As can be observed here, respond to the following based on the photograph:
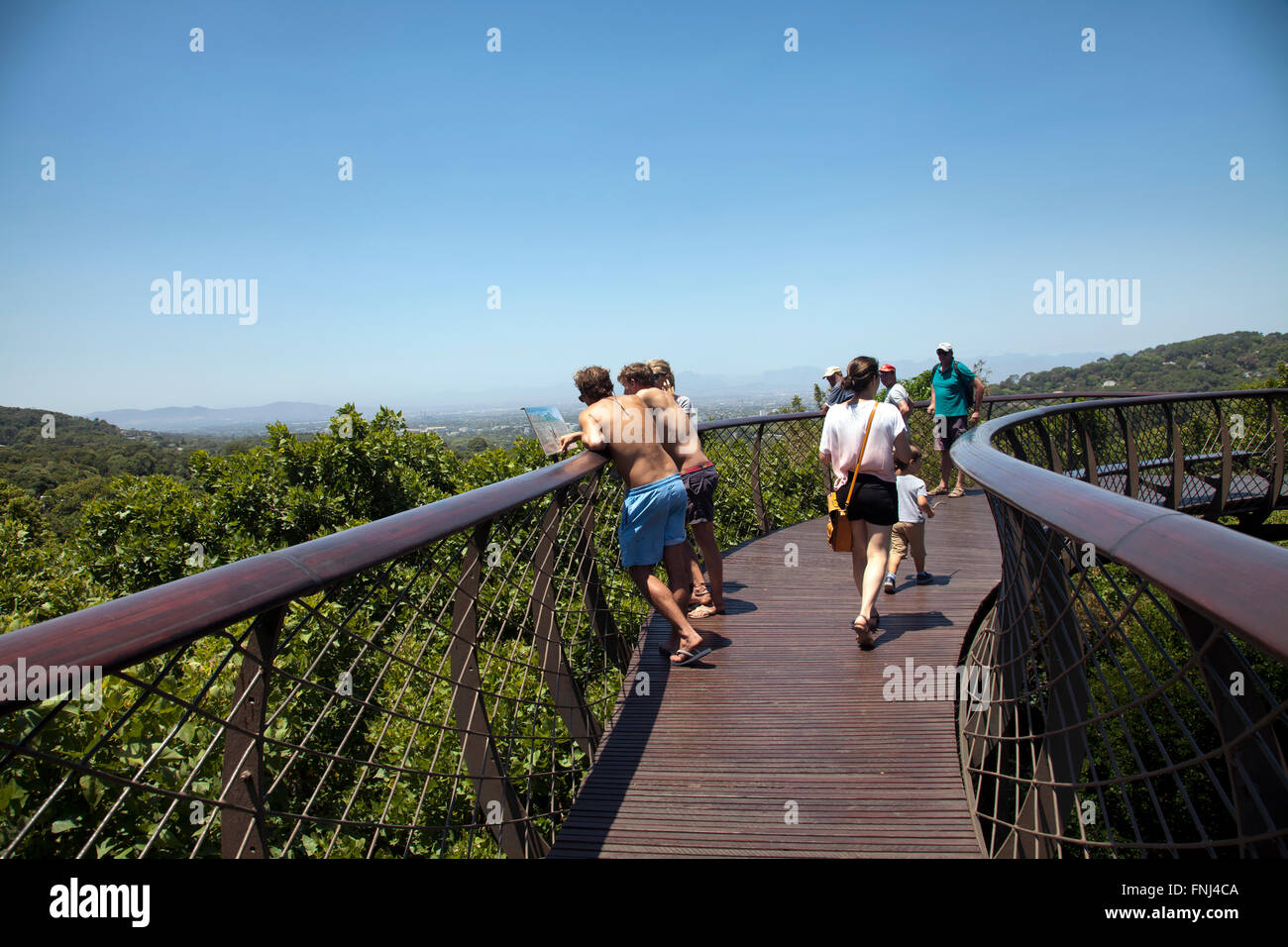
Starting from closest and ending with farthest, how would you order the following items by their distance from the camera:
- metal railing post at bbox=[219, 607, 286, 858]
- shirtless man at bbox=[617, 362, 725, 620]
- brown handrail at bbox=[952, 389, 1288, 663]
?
brown handrail at bbox=[952, 389, 1288, 663], metal railing post at bbox=[219, 607, 286, 858], shirtless man at bbox=[617, 362, 725, 620]

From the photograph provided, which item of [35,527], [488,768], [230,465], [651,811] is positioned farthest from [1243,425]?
[35,527]

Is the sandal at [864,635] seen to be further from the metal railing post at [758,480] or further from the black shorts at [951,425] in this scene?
the black shorts at [951,425]

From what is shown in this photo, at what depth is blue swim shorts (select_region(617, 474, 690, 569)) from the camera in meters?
3.82

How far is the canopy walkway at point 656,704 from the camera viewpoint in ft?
3.34

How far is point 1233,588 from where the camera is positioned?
0.92 metres

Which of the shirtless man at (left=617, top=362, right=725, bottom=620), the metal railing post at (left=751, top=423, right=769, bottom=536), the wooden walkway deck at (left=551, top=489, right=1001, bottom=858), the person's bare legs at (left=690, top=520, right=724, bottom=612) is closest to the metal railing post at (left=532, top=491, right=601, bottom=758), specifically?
the wooden walkway deck at (left=551, top=489, right=1001, bottom=858)

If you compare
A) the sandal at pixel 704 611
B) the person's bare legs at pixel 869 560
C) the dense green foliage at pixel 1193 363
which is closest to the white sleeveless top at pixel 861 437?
the person's bare legs at pixel 869 560

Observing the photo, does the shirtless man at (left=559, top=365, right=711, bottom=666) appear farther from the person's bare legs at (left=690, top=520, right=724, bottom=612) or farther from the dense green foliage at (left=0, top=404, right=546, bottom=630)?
the dense green foliage at (left=0, top=404, right=546, bottom=630)

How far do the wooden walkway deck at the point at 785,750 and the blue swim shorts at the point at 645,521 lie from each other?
0.63 m

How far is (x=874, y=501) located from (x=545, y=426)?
183 centimetres

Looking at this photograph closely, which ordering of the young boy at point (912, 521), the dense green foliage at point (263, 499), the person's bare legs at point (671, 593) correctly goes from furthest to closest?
the dense green foliage at point (263, 499)
the young boy at point (912, 521)
the person's bare legs at point (671, 593)

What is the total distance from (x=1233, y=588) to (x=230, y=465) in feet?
43.4

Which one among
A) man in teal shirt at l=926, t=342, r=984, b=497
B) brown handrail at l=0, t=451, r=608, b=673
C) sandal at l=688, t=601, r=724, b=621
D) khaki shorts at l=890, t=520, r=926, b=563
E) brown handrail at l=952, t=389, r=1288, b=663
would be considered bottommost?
sandal at l=688, t=601, r=724, b=621

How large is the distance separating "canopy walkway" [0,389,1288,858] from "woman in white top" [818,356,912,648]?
43cm
